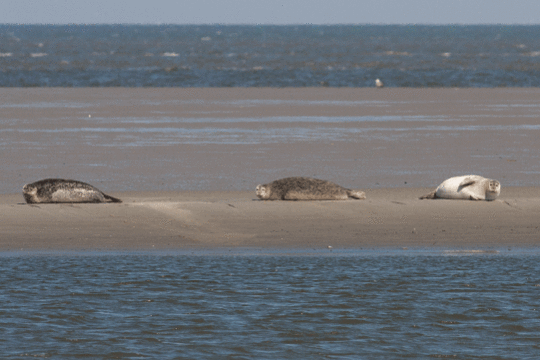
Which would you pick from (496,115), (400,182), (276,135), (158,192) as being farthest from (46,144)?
(496,115)

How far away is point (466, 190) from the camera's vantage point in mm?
14445

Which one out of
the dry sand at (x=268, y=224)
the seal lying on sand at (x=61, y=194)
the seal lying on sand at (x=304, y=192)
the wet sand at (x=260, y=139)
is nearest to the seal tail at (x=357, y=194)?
the seal lying on sand at (x=304, y=192)

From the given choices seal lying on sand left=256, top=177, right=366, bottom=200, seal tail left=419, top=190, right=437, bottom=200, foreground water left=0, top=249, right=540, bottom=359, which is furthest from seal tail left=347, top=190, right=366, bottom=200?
foreground water left=0, top=249, right=540, bottom=359

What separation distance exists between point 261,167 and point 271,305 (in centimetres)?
1008

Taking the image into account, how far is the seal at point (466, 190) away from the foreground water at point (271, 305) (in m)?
2.62

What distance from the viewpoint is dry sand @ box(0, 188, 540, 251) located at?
1254cm

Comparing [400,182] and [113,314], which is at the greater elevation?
[400,182]

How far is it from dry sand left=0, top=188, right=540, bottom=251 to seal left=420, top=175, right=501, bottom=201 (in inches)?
7.8

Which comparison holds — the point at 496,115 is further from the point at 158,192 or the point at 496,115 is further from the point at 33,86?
the point at 33,86

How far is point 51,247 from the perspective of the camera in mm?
12219

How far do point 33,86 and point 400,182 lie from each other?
34.4 metres

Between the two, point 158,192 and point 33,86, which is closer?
point 158,192

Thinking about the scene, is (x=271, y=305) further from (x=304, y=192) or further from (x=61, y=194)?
(x=61, y=194)

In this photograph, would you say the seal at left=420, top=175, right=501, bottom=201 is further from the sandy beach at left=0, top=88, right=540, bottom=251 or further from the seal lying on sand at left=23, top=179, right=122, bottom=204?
the seal lying on sand at left=23, top=179, right=122, bottom=204
